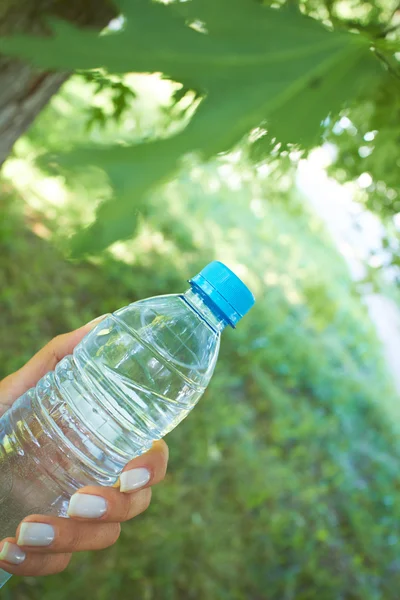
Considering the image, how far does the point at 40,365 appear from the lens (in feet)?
3.24

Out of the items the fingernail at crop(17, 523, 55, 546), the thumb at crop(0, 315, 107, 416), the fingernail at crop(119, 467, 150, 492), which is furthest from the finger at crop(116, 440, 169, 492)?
the thumb at crop(0, 315, 107, 416)

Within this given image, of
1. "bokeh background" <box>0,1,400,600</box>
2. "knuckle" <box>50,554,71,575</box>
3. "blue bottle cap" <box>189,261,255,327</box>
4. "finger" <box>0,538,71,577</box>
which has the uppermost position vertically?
"blue bottle cap" <box>189,261,255,327</box>

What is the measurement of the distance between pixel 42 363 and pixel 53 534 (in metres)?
0.31

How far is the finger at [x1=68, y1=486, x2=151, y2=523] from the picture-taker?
31.1 inches

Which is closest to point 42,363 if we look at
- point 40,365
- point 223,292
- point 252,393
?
point 40,365

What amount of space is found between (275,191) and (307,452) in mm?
1363

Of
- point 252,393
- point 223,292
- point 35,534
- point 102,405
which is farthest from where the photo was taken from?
point 252,393

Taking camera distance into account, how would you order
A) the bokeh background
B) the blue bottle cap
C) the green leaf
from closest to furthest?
the green leaf < the blue bottle cap < the bokeh background

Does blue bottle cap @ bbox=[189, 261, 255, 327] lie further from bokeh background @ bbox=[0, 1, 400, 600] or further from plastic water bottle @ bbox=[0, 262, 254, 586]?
bokeh background @ bbox=[0, 1, 400, 600]

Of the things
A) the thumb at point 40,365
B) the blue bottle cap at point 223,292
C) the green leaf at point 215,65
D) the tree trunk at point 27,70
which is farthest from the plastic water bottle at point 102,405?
the green leaf at point 215,65

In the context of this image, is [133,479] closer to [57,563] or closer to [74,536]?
[74,536]

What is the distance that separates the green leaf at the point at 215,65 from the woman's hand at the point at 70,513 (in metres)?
0.71

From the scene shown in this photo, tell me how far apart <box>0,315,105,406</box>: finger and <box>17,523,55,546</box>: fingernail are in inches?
10.6

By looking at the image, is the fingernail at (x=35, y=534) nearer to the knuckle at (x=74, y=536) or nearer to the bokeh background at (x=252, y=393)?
the knuckle at (x=74, y=536)
